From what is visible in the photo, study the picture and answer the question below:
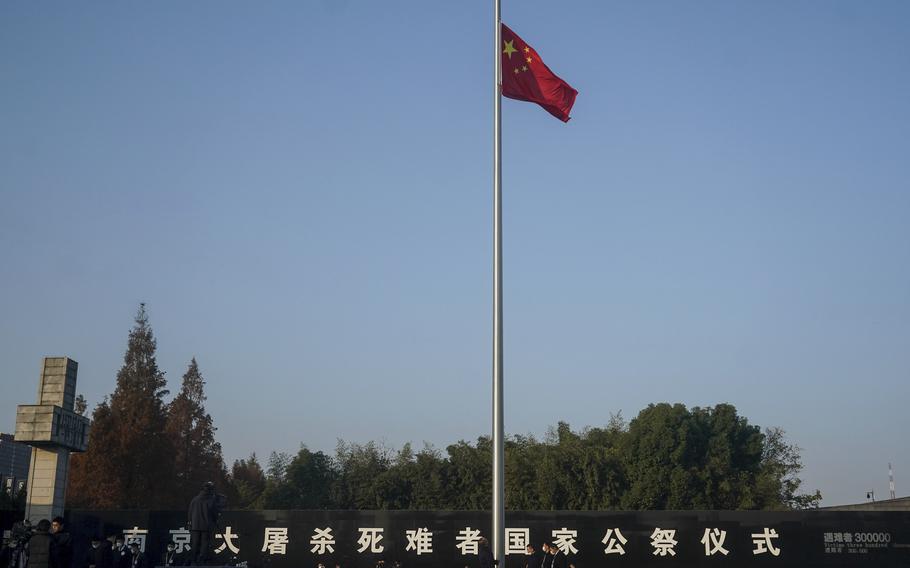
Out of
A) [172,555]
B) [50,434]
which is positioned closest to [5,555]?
[50,434]

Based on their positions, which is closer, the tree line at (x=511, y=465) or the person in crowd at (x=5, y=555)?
the person in crowd at (x=5, y=555)

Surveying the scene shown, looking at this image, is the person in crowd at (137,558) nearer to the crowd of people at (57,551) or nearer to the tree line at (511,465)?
the crowd of people at (57,551)

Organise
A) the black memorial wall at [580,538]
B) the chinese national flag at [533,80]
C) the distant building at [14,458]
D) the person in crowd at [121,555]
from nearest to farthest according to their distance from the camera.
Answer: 1. the chinese national flag at [533,80]
2. the person in crowd at [121,555]
3. the black memorial wall at [580,538]
4. the distant building at [14,458]

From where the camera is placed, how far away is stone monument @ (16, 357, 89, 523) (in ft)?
73.4

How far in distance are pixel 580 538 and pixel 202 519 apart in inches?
472

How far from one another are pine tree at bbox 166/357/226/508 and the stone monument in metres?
21.8

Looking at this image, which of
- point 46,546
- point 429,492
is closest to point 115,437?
point 429,492

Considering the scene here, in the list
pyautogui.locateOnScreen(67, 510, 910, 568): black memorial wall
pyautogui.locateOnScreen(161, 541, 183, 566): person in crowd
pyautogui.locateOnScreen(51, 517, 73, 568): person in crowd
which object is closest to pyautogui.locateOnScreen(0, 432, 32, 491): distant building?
pyautogui.locateOnScreen(161, 541, 183, 566): person in crowd

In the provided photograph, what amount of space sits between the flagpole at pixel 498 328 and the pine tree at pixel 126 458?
31.3m

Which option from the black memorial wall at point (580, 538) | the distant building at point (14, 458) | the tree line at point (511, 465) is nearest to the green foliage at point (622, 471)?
the tree line at point (511, 465)

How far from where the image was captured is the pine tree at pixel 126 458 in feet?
135

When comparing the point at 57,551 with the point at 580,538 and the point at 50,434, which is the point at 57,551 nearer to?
the point at 50,434

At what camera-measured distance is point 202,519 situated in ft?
52.9

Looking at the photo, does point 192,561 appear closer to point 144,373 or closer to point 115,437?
point 115,437
